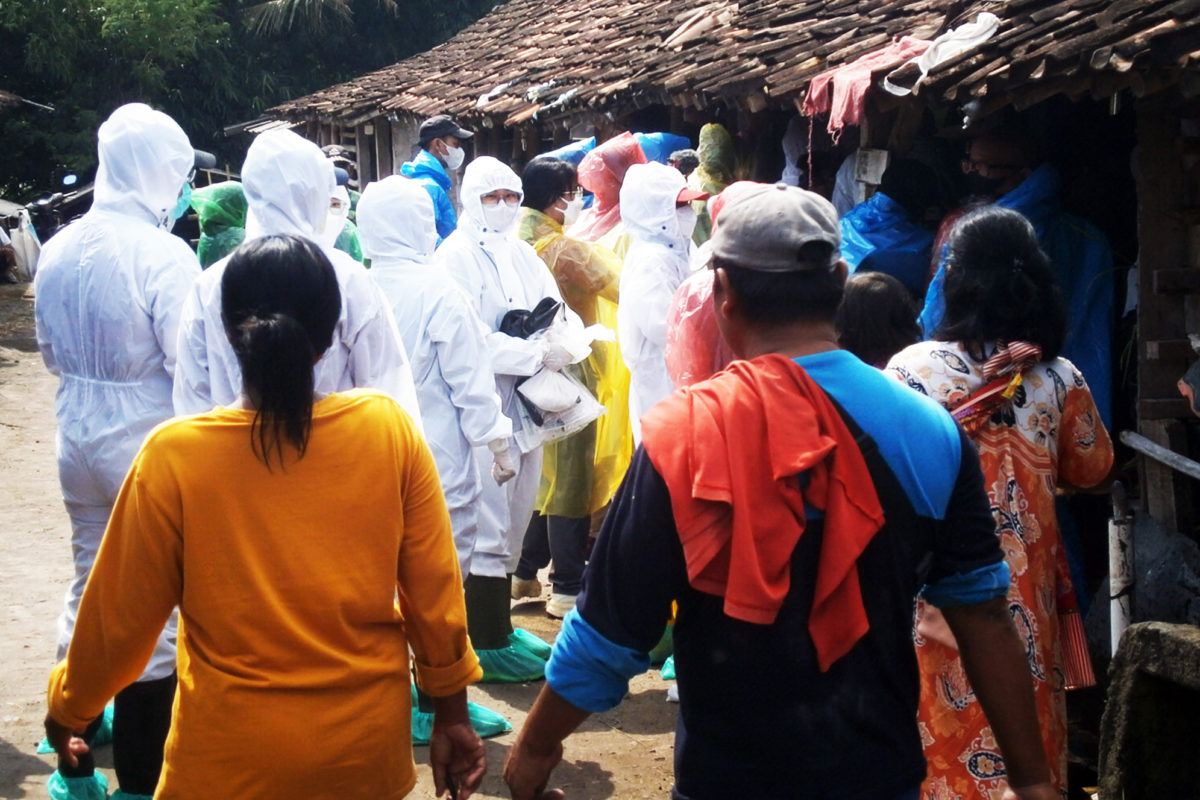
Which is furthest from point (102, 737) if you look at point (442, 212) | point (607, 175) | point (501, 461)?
point (442, 212)

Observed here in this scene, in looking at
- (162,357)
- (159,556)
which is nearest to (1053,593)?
(159,556)

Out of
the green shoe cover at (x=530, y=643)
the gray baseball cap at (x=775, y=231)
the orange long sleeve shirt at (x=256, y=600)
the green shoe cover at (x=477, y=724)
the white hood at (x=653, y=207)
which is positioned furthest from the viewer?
the white hood at (x=653, y=207)

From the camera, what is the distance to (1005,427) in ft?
10.8

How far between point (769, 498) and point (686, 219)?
4087 millimetres

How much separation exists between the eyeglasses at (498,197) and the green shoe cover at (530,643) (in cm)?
179

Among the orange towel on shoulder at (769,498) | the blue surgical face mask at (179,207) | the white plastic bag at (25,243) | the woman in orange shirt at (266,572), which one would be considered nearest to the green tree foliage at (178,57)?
the white plastic bag at (25,243)

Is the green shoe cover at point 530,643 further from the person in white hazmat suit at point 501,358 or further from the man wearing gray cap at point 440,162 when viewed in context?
the man wearing gray cap at point 440,162

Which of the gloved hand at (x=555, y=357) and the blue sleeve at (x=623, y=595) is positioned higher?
the blue sleeve at (x=623, y=595)

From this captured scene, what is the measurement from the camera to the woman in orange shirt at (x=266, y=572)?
2.45m

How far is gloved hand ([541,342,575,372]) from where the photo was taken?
5461 millimetres

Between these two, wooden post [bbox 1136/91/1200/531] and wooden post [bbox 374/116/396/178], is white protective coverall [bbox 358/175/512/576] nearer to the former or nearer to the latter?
wooden post [bbox 1136/91/1200/531]

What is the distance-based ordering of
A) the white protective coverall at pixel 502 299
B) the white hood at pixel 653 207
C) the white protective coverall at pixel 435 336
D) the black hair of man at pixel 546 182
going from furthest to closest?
1. the black hair of man at pixel 546 182
2. the white hood at pixel 653 207
3. the white protective coverall at pixel 502 299
4. the white protective coverall at pixel 435 336

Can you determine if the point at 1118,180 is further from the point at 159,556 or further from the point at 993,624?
the point at 159,556

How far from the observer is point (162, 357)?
155 inches
